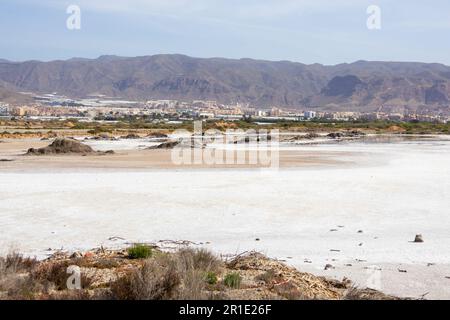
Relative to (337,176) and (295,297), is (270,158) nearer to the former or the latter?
(337,176)

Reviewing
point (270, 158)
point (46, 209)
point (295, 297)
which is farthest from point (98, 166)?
point (295, 297)

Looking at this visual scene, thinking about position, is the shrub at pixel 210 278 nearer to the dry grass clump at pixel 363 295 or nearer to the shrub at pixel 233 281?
the shrub at pixel 233 281

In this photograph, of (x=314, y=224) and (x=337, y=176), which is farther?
(x=337, y=176)

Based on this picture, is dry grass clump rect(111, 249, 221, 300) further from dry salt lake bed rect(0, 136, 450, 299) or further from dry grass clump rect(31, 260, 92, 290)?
dry salt lake bed rect(0, 136, 450, 299)

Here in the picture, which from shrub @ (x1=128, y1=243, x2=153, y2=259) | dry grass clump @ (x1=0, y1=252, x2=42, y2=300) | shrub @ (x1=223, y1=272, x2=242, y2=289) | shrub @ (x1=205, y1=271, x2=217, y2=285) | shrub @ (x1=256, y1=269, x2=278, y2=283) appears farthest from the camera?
shrub @ (x1=128, y1=243, x2=153, y2=259)

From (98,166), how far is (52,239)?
51.9ft

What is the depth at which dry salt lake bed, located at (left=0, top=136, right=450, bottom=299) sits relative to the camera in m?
10.6

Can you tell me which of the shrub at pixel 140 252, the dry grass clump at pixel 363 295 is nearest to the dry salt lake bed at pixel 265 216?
the dry grass clump at pixel 363 295

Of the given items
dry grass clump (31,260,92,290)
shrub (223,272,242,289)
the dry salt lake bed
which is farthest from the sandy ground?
shrub (223,272,242,289)

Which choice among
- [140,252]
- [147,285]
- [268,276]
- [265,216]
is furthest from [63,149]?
[147,285]

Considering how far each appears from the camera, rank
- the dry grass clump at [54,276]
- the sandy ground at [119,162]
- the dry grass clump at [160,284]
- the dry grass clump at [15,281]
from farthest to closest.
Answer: the sandy ground at [119,162] → the dry grass clump at [54,276] → the dry grass clump at [15,281] → the dry grass clump at [160,284]

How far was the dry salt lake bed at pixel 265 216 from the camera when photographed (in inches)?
418

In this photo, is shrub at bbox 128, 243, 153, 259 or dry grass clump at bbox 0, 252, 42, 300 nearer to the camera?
dry grass clump at bbox 0, 252, 42, 300
